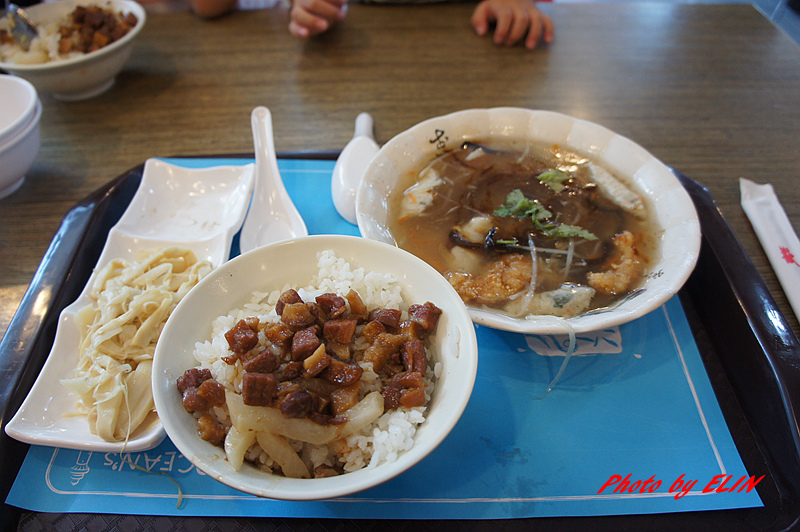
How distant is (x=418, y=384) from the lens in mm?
1064

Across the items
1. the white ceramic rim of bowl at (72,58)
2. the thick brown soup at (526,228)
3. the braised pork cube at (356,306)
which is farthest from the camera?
the white ceramic rim of bowl at (72,58)

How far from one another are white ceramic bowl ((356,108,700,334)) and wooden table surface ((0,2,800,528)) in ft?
1.64

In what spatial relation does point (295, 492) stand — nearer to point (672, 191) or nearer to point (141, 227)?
point (141, 227)

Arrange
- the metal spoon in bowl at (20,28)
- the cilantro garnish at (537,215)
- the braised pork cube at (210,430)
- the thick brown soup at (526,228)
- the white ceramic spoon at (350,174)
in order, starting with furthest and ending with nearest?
the metal spoon in bowl at (20,28)
the white ceramic spoon at (350,174)
the cilantro garnish at (537,215)
the thick brown soup at (526,228)
the braised pork cube at (210,430)

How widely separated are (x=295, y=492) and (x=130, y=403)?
2.28ft

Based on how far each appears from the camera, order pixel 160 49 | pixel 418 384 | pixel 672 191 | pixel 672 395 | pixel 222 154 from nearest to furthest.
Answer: pixel 418 384 < pixel 672 395 < pixel 672 191 < pixel 222 154 < pixel 160 49

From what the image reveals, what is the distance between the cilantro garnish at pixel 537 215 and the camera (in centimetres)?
172

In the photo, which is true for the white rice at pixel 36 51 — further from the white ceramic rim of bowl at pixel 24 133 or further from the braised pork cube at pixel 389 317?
the braised pork cube at pixel 389 317

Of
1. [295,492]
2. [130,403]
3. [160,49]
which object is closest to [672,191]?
[295,492]

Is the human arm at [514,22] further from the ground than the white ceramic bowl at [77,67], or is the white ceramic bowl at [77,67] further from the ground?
the human arm at [514,22]

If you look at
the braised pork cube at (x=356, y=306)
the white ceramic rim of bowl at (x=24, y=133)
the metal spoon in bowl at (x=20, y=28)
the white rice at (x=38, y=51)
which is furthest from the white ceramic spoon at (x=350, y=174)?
the metal spoon in bowl at (x=20, y=28)

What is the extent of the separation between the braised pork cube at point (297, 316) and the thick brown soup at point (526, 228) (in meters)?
0.56

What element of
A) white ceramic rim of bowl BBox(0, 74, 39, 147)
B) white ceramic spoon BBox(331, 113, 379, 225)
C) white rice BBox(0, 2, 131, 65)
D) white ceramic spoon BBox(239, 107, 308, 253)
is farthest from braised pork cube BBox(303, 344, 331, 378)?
white rice BBox(0, 2, 131, 65)

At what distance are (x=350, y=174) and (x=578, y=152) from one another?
40.6 inches
